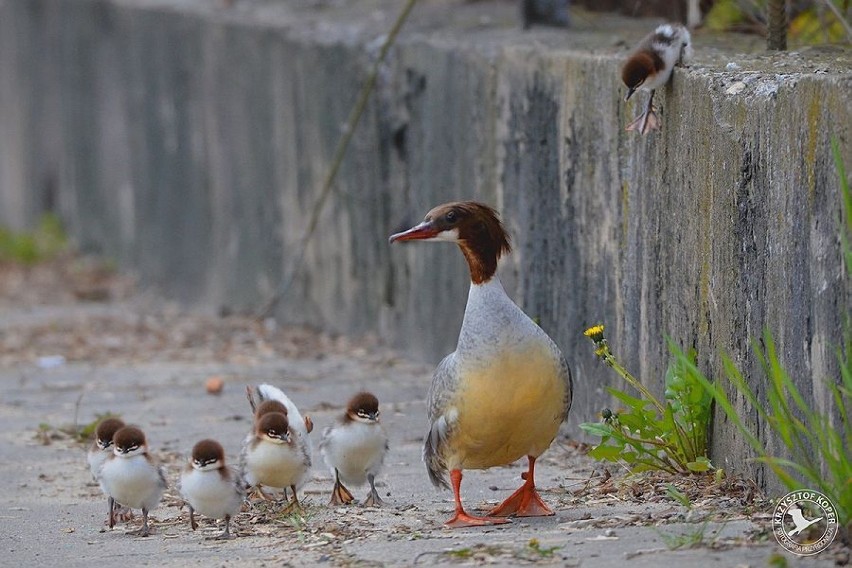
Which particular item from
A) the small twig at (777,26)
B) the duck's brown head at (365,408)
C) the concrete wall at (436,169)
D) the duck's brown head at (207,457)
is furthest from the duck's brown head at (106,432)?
the small twig at (777,26)

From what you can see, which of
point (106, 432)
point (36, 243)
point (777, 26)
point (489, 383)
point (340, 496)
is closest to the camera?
point (489, 383)

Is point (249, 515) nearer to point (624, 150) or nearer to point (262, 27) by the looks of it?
point (624, 150)

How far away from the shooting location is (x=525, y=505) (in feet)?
19.9

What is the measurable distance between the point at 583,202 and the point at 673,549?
308 cm

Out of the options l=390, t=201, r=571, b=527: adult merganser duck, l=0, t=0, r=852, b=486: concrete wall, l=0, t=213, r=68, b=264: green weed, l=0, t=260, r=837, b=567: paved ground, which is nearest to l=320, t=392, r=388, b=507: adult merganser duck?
l=0, t=260, r=837, b=567: paved ground

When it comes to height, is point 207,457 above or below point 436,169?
below

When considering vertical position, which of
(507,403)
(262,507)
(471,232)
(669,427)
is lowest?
(262,507)

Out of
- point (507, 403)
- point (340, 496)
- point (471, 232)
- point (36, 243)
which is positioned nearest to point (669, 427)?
point (507, 403)

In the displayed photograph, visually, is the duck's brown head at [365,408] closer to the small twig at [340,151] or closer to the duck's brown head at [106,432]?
the duck's brown head at [106,432]

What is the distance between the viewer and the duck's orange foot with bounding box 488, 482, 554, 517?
604 cm

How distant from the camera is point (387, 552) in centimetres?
539

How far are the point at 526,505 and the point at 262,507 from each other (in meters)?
1.32

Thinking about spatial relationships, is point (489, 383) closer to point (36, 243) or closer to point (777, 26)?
point (777, 26)

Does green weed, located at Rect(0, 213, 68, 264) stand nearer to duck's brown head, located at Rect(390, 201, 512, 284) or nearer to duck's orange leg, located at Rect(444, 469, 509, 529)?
duck's brown head, located at Rect(390, 201, 512, 284)
